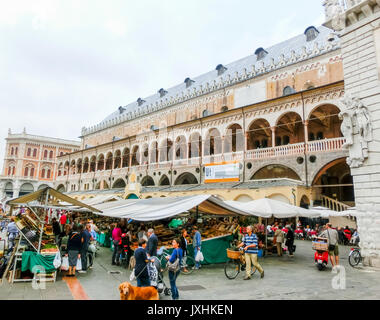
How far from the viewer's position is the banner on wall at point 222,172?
82.5 feet

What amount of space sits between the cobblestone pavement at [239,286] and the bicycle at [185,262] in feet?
1.18

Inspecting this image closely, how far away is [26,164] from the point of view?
6469 centimetres

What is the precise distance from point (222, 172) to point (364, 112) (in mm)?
16014

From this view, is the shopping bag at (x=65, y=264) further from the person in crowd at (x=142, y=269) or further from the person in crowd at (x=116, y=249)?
the person in crowd at (x=142, y=269)

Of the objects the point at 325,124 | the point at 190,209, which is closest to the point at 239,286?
the point at 190,209

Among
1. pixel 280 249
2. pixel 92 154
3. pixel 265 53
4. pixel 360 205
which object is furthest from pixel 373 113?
pixel 92 154

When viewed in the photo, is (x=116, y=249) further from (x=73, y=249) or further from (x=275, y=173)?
(x=275, y=173)

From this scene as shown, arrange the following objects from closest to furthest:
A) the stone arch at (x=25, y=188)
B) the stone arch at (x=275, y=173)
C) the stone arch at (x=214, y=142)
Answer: the stone arch at (x=275, y=173) → the stone arch at (x=214, y=142) → the stone arch at (x=25, y=188)

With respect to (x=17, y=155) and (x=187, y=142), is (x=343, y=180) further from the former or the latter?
(x=17, y=155)

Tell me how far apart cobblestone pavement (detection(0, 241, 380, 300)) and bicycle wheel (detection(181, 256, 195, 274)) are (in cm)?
35

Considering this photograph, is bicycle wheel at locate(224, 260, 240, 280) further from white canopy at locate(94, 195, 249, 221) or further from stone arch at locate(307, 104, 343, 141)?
stone arch at locate(307, 104, 343, 141)

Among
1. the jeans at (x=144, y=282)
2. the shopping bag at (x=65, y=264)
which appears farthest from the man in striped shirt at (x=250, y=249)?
the shopping bag at (x=65, y=264)

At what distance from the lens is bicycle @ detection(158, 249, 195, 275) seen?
32.4 feet

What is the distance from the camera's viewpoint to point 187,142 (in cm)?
2992
